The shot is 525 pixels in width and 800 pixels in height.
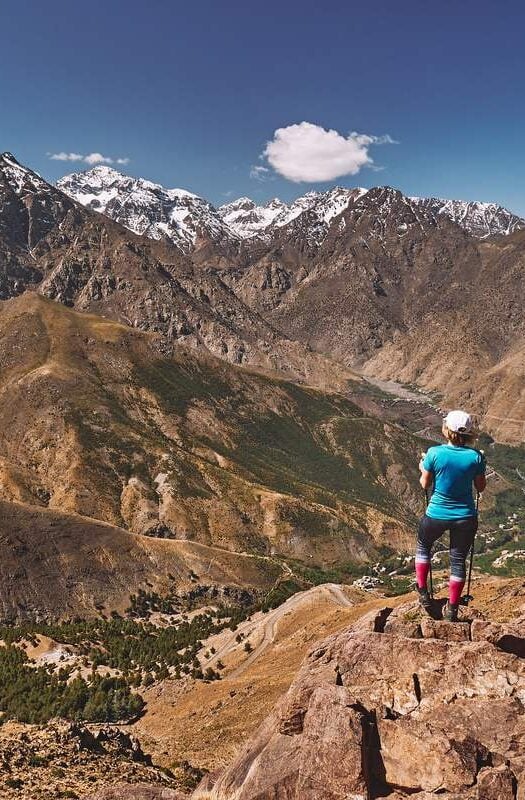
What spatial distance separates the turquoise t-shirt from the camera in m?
17.2

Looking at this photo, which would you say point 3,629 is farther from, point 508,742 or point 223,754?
point 508,742

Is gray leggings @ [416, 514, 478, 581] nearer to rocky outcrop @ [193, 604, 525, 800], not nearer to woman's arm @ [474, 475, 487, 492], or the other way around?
woman's arm @ [474, 475, 487, 492]

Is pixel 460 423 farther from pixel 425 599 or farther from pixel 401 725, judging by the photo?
pixel 401 725

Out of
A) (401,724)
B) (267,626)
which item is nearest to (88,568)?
(267,626)

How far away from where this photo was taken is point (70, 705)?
83062mm

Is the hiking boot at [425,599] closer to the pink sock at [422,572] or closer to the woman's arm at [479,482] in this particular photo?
the pink sock at [422,572]

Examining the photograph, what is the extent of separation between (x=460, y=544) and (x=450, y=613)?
13.3 feet

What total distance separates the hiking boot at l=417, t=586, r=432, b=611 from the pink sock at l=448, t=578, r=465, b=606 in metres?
0.74

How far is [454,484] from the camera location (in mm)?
17375

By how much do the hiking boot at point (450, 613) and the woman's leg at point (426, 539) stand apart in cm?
217

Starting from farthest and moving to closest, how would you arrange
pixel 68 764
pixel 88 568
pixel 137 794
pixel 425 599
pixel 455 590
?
1. pixel 88 568
2. pixel 68 764
3. pixel 137 794
4. pixel 425 599
5. pixel 455 590

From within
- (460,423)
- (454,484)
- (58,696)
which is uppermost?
(460,423)

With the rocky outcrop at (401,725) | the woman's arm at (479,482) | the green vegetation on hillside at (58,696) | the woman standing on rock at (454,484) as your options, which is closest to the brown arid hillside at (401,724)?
the rocky outcrop at (401,725)

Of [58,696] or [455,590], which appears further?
[58,696]
